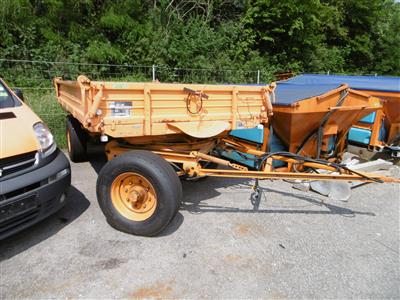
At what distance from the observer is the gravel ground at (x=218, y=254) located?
2496mm

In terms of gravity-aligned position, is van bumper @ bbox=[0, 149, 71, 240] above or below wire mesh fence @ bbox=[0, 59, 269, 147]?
below

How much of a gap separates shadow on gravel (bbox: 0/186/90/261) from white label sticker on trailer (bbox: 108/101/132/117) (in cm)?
137

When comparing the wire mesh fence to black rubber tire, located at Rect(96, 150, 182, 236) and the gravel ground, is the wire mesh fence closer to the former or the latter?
the gravel ground

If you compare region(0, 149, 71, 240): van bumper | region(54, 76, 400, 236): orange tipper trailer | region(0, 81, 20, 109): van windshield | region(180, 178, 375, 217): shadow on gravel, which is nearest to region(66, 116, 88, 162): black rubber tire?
region(54, 76, 400, 236): orange tipper trailer

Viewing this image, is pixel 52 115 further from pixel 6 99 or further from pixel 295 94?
pixel 295 94

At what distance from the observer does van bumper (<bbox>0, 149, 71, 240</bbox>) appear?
2596 mm

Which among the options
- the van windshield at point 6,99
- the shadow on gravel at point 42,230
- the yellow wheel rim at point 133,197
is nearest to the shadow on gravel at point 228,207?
the yellow wheel rim at point 133,197

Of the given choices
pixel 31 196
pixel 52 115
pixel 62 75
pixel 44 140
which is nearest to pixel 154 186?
pixel 31 196

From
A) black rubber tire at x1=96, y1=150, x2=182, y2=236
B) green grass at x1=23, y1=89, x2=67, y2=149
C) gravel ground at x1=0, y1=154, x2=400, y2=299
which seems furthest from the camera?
green grass at x1=23, y1=89, x2=67, y2=149

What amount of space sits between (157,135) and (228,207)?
134cm

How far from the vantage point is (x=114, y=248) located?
2.98 m

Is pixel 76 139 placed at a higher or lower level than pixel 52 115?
lower

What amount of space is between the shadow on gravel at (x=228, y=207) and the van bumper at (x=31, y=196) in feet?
4.93

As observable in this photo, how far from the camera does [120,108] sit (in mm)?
3094
